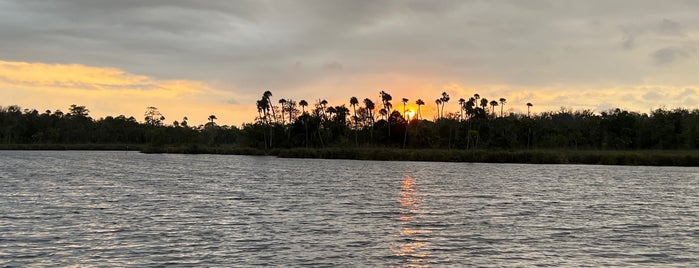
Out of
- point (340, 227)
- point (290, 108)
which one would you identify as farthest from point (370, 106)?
point (340, 227)

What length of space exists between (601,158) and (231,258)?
10508 cm

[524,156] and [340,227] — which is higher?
[524,156]

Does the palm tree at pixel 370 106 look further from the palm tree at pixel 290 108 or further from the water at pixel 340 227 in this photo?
the water at pixel 340 227

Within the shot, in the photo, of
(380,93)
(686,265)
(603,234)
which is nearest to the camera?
(686,265)

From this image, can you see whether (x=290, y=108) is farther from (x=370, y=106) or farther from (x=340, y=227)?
(x=340, y=227)

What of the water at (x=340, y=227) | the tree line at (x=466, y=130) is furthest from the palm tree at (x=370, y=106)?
the water at (x=340, y=227)

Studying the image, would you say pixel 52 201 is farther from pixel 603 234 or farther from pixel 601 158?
pixel 601 158

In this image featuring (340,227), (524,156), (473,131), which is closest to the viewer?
(340,227)

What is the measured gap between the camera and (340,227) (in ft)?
94.9

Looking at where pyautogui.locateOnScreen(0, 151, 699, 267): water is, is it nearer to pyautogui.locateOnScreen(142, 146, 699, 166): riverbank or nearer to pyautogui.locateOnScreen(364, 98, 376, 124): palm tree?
pyautogui.locateOnScreen(142, 146, 699, 166): riverbank

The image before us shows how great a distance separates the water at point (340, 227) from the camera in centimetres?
2161

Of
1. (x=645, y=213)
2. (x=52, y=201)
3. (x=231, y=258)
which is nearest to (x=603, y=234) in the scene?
(x=645, y=213)

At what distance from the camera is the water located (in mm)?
21609

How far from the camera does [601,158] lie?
113 meters
